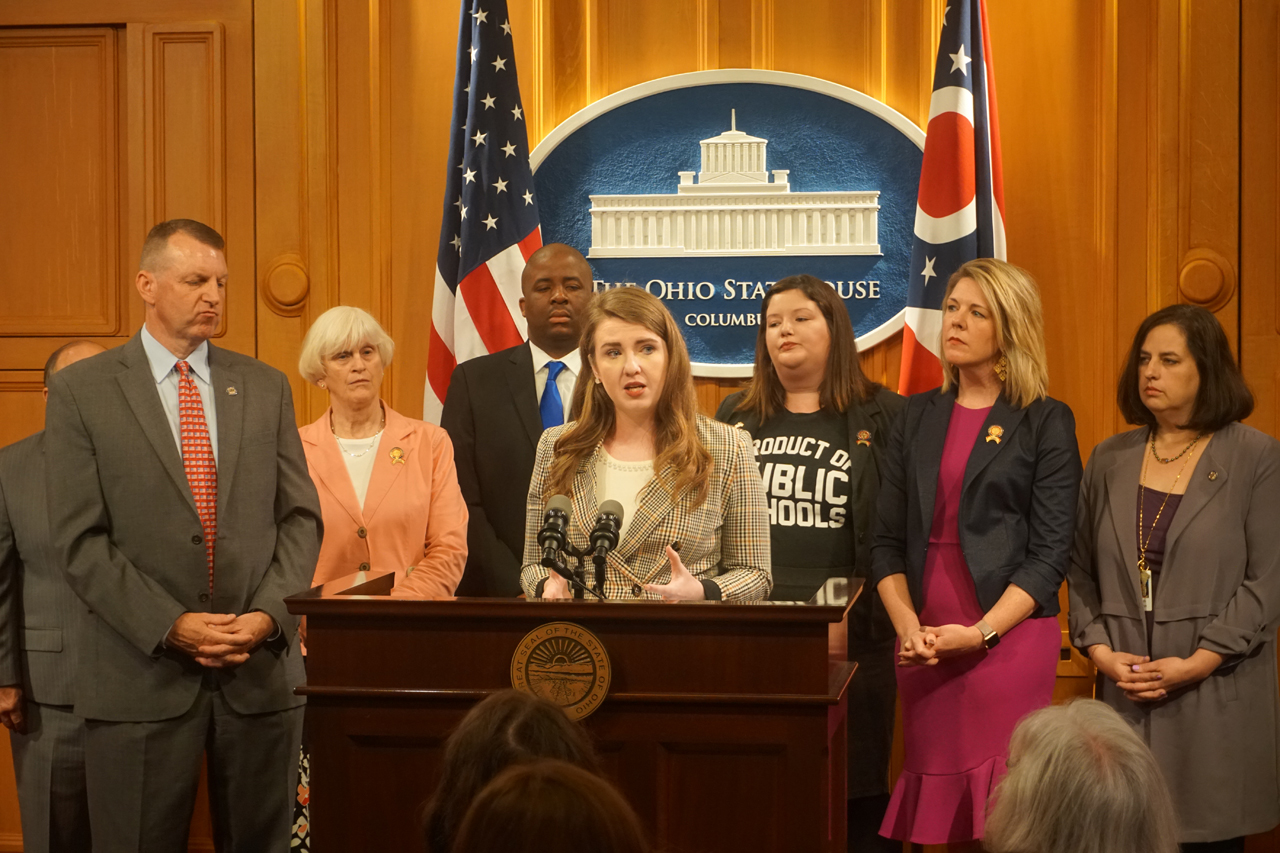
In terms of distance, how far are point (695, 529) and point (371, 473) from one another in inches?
54.4

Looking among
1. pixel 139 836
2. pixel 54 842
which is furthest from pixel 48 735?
pixel 139 836

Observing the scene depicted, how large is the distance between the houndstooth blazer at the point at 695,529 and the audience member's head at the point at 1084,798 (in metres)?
0.81

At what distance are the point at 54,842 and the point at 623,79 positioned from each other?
10.3 feet

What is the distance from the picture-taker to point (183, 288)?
293 cm

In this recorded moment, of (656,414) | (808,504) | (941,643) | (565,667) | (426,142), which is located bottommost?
(941,643)

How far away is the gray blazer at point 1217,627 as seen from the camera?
315 cm

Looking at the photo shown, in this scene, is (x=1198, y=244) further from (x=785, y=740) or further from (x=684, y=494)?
(x=785, y=740)

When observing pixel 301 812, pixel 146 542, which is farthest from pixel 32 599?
pixel 301 812

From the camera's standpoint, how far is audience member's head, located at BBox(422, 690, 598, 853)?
1.63 metres

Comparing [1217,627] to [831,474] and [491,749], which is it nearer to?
[831,474]

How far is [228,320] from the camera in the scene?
4621 millimetres

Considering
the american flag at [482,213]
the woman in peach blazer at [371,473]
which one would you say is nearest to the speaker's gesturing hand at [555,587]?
the woman in peach blazer at [371,473]

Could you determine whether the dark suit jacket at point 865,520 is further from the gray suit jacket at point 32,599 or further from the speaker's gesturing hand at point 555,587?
the gray suit jacket at point 32,599

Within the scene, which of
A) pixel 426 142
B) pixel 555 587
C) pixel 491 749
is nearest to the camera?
pixel 491 749
